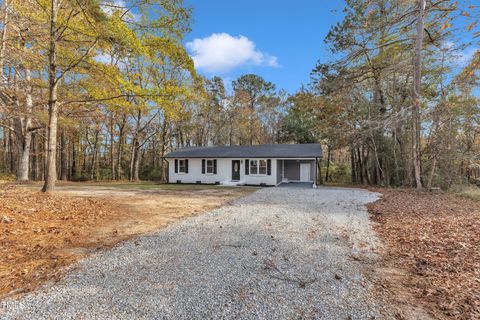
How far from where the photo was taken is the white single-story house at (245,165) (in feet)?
54.0

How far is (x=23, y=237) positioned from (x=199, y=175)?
45.1 ft

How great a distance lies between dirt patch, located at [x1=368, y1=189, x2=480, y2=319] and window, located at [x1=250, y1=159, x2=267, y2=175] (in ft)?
34.6

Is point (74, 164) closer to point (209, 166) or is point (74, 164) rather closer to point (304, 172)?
point (209, 166)

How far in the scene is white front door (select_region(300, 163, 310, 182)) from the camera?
18.9m

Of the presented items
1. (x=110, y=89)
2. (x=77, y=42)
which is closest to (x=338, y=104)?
(x=110, y=89)

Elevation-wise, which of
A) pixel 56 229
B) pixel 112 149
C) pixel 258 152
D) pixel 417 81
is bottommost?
pixel 56 229

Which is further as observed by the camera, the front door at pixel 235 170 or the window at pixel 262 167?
the front door at pixel 235 170

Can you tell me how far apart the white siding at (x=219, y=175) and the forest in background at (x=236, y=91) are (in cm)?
494

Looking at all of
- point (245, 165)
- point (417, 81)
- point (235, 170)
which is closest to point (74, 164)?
point (235, 170)

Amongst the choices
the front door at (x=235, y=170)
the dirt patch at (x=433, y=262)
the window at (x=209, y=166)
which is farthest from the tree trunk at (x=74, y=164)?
the dirt patch at (x=433, y=262)

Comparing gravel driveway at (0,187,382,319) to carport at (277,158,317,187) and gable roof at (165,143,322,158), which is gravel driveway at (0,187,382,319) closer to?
gable roof at (165,143,322,158)

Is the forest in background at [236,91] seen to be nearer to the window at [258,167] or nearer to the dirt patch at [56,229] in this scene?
the dirt patch at [56,229]

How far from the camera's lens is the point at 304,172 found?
747 inches

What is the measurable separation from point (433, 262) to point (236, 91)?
26011 millimetres
